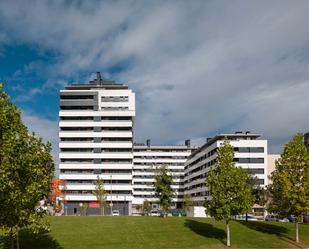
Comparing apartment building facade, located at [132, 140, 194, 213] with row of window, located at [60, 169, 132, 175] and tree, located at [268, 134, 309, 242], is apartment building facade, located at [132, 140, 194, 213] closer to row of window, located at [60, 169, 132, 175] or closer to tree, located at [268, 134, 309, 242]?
row of window, located at [60, 169, 132, 175]

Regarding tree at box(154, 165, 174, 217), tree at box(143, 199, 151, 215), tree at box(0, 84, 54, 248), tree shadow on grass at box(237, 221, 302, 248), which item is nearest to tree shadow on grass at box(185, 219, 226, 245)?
tree shadow on grass at box(237, 221, 302, 248)

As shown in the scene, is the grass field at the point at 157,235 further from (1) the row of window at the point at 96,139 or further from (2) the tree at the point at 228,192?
(1) the row of window at the point at 96,139

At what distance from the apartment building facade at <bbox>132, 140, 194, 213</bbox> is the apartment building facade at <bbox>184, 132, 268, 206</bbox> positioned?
65.5ft

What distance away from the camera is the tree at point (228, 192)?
39938 mm

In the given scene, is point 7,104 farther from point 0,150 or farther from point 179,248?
point 179,248

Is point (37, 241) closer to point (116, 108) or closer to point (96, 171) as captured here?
point (96, 171)

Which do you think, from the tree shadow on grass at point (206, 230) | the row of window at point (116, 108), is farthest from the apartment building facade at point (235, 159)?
the tree shadow on grass at point (206, 230)

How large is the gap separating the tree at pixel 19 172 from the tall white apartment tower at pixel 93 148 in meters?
88.3

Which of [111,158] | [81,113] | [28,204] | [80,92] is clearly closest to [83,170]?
[111,158]

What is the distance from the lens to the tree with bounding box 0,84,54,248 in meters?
22.2

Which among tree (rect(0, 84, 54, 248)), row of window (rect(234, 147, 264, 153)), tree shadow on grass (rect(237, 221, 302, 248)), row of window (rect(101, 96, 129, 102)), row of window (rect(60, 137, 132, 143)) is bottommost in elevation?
tree shadow on grass (rect(237, 221, 302, 248))

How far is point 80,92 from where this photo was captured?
122312mm

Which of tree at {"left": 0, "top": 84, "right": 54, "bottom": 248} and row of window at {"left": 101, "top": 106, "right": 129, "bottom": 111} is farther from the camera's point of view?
row of window at {"left": 101, "top": 106, "right": 129, "bottom": 111}

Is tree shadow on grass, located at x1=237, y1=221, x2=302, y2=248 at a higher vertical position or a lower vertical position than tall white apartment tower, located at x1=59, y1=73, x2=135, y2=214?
lower
